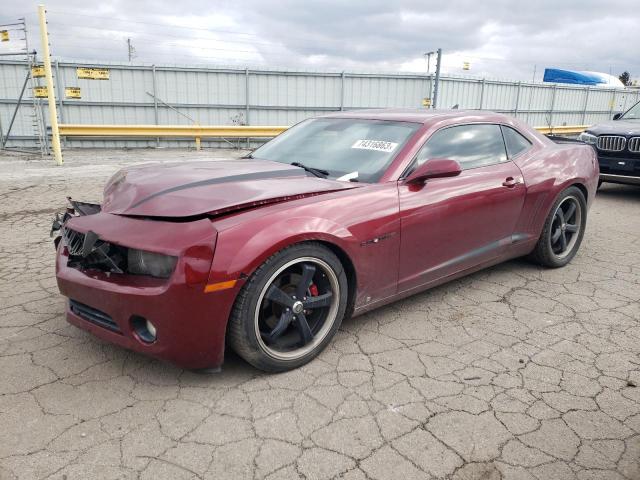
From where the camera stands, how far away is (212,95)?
51.1ft

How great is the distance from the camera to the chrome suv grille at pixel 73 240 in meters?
2.69

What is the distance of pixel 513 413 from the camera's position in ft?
8.12

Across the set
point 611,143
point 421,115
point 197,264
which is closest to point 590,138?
point 611,143

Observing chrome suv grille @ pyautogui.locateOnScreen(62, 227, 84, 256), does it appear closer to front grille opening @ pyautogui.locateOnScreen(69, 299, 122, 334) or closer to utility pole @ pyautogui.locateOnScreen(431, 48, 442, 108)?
front grille opening @ pyautogui.locateOnScreen(69, 299, 122, 334)

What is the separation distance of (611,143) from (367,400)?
713cm

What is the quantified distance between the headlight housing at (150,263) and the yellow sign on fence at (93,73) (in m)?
13.8

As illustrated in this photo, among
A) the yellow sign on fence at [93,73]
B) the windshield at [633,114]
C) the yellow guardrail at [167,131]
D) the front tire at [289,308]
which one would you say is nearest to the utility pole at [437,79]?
the yellow guardrail at [167,131]

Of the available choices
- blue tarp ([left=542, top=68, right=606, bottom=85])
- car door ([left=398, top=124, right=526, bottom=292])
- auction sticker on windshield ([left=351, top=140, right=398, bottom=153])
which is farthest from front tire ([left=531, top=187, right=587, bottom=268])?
blue tarp ([left=542, top=68, right=606, bottom=85])

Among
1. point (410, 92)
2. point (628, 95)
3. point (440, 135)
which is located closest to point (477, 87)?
point (410, 92)

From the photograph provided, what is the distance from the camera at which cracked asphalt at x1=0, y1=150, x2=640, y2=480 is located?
2117 mm

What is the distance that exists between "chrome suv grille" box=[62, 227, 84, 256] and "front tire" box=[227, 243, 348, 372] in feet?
3.05

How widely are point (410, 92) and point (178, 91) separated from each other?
25.1 feet

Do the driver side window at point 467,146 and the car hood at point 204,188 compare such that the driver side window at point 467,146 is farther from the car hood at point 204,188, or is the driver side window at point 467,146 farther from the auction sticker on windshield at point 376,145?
the car hood at point 204,188

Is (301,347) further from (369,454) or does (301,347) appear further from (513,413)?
(513,413)
